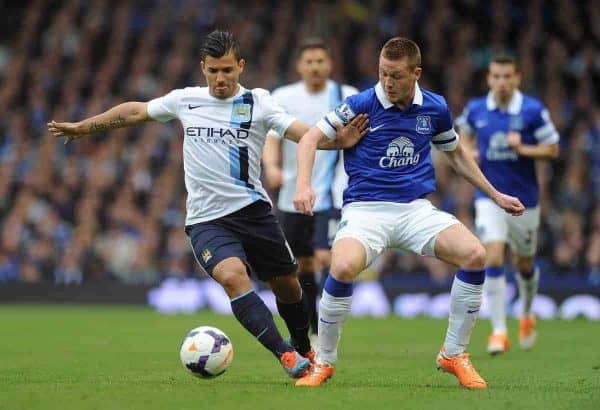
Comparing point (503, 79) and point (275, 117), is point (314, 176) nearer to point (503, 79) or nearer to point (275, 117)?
point (503, 79)

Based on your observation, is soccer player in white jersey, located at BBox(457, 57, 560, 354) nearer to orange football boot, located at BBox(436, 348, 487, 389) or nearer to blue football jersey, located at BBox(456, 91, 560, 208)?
blue football jersey, located at BBox(456, 91, 560, 208)

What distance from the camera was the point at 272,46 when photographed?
24.0 metres

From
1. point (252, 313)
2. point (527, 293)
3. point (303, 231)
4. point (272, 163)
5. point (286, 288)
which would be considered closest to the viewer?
point (252, 313)

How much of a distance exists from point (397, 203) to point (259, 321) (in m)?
1.17

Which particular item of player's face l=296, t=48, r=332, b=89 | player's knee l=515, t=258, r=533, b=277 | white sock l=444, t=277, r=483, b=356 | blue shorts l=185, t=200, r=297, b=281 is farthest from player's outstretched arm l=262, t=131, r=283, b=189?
player's knee l=515, t=258, r=533, b=277

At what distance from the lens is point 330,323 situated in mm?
7754

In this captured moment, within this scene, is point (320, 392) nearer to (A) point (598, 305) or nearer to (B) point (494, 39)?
(A) point (598, 305)

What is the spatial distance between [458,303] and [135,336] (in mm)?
5624

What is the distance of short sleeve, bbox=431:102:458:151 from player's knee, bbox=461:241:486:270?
798mm

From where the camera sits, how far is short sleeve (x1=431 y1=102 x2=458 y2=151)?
8.08m

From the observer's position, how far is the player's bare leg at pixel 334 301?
25.0ft

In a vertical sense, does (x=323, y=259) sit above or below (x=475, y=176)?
below

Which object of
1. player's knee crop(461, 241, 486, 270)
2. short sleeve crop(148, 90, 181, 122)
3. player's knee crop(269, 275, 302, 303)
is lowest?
player's knee crop(269, 275, 302, 303)

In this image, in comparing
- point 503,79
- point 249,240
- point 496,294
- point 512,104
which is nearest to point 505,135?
point 512,104
